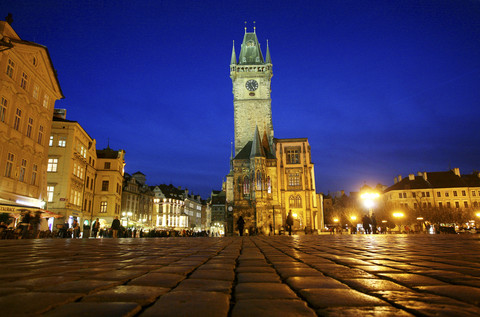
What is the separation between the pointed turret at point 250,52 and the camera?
206ft

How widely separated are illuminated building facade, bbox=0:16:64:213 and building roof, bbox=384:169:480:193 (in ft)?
233

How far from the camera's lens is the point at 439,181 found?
74.4 metres

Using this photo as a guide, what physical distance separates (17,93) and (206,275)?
2497 cm

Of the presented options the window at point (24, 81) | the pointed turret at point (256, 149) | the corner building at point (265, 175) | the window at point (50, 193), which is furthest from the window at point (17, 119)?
the pointed turret at point (256, 149)

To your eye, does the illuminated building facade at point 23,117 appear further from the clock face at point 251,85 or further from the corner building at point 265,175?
the clock face at point 251,85

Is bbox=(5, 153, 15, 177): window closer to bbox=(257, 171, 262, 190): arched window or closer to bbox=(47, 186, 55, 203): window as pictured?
bbox=(47, 186, 55, 203): window

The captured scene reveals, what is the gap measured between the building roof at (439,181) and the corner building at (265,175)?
33.4 meters

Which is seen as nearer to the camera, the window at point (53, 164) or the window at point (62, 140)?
the window at point (53, 164)

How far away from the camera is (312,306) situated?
6.55ft

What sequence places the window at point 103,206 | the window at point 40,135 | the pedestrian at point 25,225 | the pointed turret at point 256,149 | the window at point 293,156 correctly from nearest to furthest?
the pedestrian at point 25,225
the window at point 40,135
the window at point 103,206
the pointed turret at point 256,149
the window at point 293,156

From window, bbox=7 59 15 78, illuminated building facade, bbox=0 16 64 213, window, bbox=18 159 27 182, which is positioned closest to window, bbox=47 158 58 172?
illuminated building facade, bbox=0 16 64 213

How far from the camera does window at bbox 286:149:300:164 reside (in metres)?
53.8

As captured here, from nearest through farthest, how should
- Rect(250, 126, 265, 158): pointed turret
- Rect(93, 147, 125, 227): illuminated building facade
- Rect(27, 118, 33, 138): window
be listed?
Rect(27, 118, 33, 138): window → Rect(93, 147, 125, 227): illuminated building facade → Rect(250, 126, 265, 158): pointed turret

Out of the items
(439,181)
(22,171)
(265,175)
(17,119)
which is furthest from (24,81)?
(439,181)
